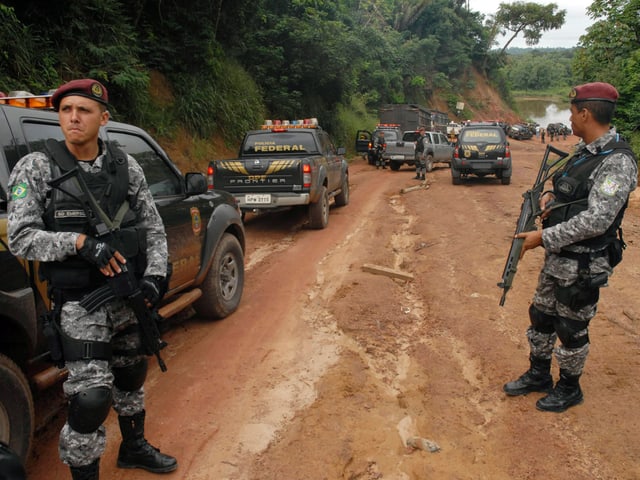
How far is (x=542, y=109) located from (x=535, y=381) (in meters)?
101

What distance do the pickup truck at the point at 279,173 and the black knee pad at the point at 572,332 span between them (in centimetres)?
569

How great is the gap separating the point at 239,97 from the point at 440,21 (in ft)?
134

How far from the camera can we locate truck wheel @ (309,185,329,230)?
29.6 ft

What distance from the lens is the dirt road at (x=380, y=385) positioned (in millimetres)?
2848

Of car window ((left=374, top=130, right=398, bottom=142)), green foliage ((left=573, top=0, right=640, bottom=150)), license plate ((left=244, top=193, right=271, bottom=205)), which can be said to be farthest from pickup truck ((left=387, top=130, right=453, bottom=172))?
license plate ((left=244, top=193, right=271, bottom=205))

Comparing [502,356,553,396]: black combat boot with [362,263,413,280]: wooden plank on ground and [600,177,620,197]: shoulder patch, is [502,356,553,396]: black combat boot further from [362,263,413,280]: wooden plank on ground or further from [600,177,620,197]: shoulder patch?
[362,263,413,280]: wooden plank on ground

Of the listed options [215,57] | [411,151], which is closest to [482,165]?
[411,151]

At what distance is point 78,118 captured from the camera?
7.34 feet

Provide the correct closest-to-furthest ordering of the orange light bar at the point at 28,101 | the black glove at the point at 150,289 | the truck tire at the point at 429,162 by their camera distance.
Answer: the black glove at the point at 150,289, the orange light bar at the point at 28,101, the truck tire at the point at 429,162

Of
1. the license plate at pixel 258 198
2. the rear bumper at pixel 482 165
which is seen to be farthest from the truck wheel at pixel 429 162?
the license plate at pixel 258 198

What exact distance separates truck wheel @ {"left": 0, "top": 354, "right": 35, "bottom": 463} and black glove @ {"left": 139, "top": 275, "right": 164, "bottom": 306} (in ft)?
2.32

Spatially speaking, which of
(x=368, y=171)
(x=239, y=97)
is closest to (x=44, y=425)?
(x=239, y=97)

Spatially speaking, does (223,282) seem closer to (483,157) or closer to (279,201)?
(279,201)

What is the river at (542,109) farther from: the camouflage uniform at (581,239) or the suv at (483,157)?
the camouflage uniform at (581,239)
